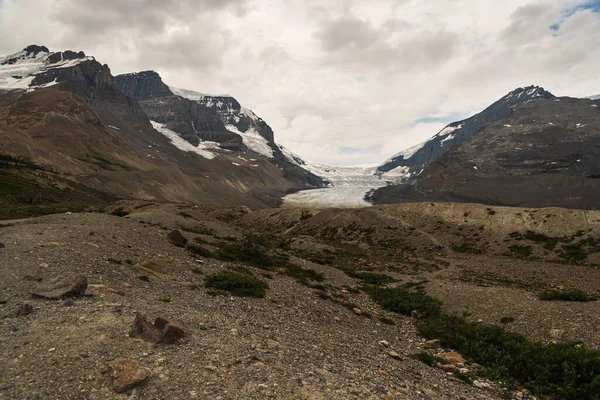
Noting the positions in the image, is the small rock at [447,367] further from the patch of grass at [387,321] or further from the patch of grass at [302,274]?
the patch of grass at [302,274]

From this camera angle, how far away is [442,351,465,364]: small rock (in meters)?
17.0

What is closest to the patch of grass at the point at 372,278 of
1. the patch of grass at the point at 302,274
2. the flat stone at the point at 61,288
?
the patch of grass at the point at 302,274

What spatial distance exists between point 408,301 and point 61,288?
24.0 metres

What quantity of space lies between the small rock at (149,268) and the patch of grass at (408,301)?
58.5 ft

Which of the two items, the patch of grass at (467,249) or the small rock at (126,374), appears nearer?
the small rock at (126,374)

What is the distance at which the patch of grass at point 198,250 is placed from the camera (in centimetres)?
3070

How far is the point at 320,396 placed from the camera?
33.7ft

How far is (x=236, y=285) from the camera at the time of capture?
73.5 ft

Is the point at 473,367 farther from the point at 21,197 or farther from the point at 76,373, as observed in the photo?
the point at 21,197

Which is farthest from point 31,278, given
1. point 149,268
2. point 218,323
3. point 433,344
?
point 433,344

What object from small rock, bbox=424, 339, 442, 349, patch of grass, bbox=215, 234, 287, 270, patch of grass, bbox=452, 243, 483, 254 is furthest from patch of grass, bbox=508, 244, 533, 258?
small rock, bbox=424, 339, 442, 349

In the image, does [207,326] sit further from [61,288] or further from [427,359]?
[427,359]

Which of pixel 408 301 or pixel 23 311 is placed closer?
pixel 23 311

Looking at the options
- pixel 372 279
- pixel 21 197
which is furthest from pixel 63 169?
pixel 372 279
